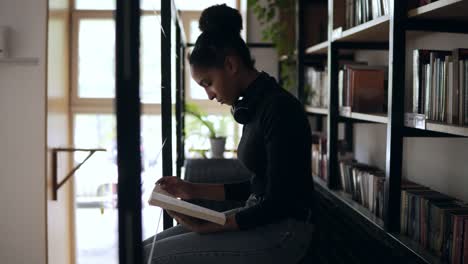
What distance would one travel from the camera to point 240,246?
1.09m

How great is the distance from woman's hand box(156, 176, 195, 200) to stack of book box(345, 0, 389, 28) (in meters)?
1.04

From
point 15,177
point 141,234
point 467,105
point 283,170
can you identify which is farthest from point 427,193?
point 15,177

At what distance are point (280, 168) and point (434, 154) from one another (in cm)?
110

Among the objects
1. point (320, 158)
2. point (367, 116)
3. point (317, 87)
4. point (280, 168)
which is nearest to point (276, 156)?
point (280, 168)

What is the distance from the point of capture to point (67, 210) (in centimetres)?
411

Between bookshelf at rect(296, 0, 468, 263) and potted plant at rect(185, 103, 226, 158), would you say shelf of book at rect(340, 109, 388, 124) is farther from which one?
potted plant at rect(185, 103, 226, 158)

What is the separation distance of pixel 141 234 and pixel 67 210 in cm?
373

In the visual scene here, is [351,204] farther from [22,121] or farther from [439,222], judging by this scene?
[22,121]

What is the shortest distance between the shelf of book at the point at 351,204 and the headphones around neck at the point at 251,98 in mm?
745

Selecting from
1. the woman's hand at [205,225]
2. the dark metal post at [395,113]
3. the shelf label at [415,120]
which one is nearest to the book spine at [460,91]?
the shelf label at [415,120]

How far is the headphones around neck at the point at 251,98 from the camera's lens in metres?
1.28

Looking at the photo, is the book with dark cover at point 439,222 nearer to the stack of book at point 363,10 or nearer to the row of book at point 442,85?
the row of book at point 442,85

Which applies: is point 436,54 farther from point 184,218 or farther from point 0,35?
point 0,35

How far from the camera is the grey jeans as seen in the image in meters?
1.08
